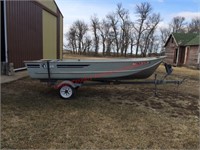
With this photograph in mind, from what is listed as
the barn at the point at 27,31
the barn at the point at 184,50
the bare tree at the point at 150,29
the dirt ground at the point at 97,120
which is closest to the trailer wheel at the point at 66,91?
the dirt ground at the point at 97,120

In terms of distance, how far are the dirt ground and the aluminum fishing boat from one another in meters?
0.52

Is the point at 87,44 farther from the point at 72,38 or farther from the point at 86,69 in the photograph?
the point at 86,69

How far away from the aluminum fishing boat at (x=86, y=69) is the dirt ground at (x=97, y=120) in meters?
0.52

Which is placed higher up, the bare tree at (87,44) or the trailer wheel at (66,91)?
the bare tree at (87,44)

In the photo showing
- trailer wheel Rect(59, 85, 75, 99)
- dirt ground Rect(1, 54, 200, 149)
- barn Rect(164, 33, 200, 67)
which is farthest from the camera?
barn Rect(164, 33, 200, 67)

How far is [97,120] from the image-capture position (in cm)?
392

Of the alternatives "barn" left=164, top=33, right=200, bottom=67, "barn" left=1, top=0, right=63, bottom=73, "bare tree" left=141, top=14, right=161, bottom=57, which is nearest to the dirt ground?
"barn" left=1, top=0, right=63, bottom=73

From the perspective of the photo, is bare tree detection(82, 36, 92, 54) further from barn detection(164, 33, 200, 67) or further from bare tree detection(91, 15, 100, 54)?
barn detection(164, 33, 200, 67)

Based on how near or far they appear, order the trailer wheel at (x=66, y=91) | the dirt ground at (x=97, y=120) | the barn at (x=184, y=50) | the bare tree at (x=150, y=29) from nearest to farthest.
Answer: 1. the dirt ground at (x=97, y=120)
2. the trailer wheel at (x=66, y=91)
3. the barn at (x=184, y=50)
4. the bare tree at (x=150, y=29)

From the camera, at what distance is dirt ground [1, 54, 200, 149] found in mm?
3064

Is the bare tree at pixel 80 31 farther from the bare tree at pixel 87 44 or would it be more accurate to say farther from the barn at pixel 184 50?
the barn at pixel 184 50

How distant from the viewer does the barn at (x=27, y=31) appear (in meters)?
8.93

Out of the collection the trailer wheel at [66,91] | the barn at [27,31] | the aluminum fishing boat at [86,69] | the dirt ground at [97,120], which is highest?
the barn at [27,31]

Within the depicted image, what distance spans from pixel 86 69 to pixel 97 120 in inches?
70.4
